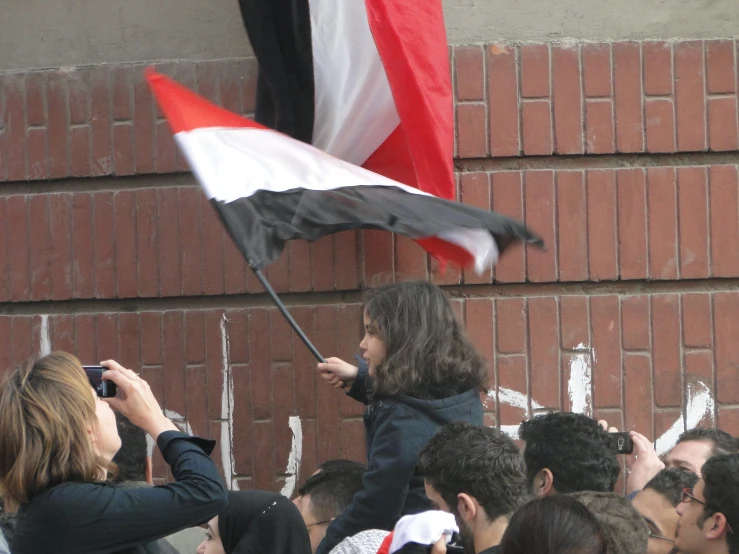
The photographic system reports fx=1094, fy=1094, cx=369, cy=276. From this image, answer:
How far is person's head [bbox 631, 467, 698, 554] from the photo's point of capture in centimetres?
339

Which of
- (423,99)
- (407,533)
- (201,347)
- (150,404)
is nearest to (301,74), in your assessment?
(423,99)

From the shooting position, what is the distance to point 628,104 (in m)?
4.33

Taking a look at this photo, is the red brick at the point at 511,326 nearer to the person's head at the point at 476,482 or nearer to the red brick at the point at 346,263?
the red brick at the point at 346,263

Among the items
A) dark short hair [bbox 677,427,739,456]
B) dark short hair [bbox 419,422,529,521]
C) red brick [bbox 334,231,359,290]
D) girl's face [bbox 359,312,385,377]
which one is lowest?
dark short hair [bbox 677,427,739,456]

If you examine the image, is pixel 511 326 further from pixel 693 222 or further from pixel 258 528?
pixel 258 528

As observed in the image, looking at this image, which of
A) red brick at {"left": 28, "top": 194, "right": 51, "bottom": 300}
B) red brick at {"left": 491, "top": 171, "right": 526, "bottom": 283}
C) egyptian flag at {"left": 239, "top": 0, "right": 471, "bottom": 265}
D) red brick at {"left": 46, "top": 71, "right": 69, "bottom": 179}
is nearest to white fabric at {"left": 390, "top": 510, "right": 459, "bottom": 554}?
egyptian flag at {"left": 239, "top": 0, "right": 471, "bottom": 265}

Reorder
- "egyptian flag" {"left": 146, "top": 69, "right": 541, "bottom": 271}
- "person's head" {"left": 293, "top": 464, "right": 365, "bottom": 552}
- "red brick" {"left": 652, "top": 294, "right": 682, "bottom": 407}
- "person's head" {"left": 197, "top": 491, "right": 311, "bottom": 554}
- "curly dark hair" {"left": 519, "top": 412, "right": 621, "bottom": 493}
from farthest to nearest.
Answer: "red brick" {"left": 652, "top": 294, "right": 682, "bottom": 407} → "person's head" {"left": 293, "top": 464, "right": 365, "bottom": 552} → "egyptian flag" {"left": 146, "top": 69, "right": 541, "bottom": 271} → "curly dark hair" {"left": 519, "top": 412, "right": 621, "bottom": 493} → "person's head" {"left": 197, "top": 491, "right": 311, "bottom": 554}

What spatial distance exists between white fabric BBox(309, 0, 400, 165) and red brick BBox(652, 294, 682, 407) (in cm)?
128

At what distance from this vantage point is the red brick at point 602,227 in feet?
14.1

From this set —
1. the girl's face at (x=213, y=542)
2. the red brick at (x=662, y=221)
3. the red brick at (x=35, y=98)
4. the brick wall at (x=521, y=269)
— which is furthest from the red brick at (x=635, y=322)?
A: the red brick at (x=35, y=98)

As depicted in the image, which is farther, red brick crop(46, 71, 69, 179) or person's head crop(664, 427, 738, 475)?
red brick crop(46, 71, 69, 179)

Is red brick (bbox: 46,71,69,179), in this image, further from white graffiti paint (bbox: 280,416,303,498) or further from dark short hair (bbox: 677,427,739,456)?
dark short hair (bbox: 677,427,739,456)

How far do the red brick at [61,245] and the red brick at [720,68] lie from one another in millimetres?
2635

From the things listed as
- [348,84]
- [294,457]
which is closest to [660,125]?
[348,84]
